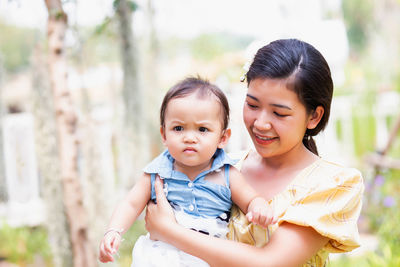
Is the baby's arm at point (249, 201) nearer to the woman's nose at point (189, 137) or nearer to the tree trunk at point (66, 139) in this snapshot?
the woman's nose at point (189, 137)

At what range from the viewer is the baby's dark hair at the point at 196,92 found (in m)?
1.58

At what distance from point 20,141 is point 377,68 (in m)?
5.88

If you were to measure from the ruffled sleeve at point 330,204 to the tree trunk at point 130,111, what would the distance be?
2.93 meters

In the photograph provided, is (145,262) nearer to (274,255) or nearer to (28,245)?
(274,255)

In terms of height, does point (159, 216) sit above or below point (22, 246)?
above

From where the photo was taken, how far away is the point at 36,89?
4.19 meters

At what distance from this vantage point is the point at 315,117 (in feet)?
5.17

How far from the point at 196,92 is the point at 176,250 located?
528mm

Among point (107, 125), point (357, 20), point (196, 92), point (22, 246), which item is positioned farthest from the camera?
point (357, 20)

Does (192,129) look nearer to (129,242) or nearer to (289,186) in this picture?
(289,186)

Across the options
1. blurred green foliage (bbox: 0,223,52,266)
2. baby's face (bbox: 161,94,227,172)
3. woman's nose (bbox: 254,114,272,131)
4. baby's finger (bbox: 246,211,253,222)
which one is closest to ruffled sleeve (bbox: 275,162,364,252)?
baby's finger (bbox: 246,211,253,222)

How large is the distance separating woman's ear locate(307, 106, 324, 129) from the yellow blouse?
5.3 inches

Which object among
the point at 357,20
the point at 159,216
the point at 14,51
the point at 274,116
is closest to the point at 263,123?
the point at 274,116

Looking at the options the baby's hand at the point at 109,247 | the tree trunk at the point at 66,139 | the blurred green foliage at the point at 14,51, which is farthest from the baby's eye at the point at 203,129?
the blurred green foliage at the point at 14,51
